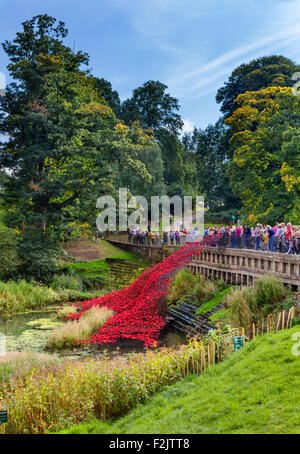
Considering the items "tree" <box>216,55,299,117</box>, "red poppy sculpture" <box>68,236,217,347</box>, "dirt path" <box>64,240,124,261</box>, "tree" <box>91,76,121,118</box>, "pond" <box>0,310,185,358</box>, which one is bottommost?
"pond" <box>0,310,185,358</box>

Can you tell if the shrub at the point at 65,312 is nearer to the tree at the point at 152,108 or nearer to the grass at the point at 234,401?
the grass at the point at 234,401

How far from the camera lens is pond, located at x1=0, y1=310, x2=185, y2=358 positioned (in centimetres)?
1867

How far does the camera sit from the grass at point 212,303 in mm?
21906

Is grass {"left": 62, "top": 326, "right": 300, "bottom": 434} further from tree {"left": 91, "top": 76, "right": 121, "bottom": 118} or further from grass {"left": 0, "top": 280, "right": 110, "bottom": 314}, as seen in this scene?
tree {"left": 91, "top": 76, "right": 121, "bottom": 118}

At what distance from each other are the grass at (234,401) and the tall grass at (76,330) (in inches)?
370

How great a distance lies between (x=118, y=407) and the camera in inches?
420

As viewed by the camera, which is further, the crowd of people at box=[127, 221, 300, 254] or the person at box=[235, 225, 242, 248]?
the person at box=[235, 225, 242, 248]

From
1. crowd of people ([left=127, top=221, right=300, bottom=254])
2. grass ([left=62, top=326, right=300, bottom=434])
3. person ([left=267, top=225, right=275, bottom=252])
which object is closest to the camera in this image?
grass ([left=62, top=326, right=300, bottom=434])

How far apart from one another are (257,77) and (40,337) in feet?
125

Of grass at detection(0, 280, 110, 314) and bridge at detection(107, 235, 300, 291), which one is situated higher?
bridge at detection(107, 235, 300, 291)

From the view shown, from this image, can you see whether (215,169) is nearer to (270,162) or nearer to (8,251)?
(270,162)

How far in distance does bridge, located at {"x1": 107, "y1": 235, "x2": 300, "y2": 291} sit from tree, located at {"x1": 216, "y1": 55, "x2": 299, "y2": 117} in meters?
21.3

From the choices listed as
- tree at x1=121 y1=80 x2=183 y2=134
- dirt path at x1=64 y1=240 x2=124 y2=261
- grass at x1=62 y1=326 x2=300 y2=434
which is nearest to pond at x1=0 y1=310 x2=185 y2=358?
grass at x1=62 y1=326 x2=300 y2=434

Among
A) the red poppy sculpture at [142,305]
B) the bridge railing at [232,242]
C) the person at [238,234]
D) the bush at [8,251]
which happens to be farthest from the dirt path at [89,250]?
the person at [238,234]
